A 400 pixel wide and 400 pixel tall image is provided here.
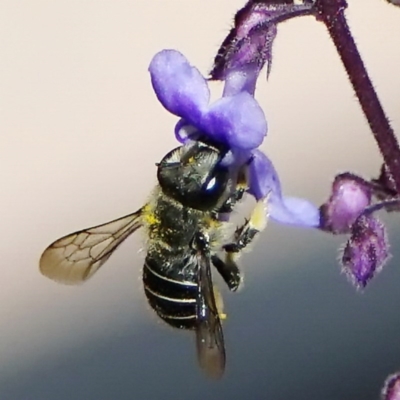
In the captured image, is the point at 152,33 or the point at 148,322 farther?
the point at 152,33

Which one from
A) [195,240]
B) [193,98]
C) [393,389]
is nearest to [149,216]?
[195,240]

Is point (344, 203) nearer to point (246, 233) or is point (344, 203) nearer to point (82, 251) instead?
point (246, 233)

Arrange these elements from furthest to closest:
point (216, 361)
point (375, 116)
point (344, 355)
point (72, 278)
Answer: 1. point (344, 355)
2. point (72, 278)
3. point (216, 361)
4. point (375, 116)

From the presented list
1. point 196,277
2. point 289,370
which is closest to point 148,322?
point 289,370

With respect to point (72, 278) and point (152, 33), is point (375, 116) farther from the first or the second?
point (152, 33)

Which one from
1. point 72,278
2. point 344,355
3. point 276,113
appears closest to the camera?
point 72,278

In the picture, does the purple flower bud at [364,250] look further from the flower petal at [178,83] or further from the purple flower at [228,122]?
the flower petal at [178,83]

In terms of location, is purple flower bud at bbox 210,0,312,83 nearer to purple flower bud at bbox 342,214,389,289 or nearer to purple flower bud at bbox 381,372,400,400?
purple flower bud at bbox 342,214,389,289
